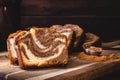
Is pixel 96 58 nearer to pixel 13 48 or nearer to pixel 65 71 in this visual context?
pixel 65 71

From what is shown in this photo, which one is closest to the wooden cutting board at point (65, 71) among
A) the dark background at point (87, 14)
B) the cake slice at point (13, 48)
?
the cake slice at point (13, 48)

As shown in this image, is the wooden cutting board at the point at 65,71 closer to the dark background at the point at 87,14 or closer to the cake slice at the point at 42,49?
the cake slice at the point at 42,49

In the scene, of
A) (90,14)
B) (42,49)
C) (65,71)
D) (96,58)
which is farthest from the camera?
(90,14)

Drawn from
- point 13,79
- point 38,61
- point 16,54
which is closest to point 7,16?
point 16,54

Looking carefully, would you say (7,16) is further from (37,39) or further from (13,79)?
(13,79)

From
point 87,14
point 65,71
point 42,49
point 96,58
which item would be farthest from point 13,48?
point 87,14
